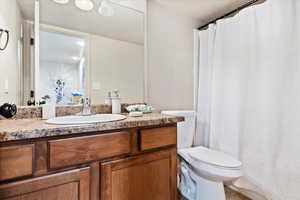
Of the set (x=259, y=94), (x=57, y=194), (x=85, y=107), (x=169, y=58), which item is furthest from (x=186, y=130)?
(x=57, y=194)

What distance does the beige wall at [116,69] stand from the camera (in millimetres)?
1532

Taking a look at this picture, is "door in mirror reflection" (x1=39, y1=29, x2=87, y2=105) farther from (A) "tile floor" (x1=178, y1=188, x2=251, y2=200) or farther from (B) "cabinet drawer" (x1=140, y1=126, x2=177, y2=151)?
(A) "tile floor" (x1=178, y1=188, x2=251, y2=200)

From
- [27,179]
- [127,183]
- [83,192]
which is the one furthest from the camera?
[127,183]

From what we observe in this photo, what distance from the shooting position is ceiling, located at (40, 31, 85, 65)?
1337 millimetres

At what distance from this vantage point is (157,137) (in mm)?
1146

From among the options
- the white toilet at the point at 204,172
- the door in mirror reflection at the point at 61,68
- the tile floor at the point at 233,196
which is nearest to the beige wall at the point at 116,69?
the door in mirror reflection at the point at 61,68

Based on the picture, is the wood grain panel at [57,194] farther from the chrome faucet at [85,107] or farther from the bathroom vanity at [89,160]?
the chrome faucet at [85,107]

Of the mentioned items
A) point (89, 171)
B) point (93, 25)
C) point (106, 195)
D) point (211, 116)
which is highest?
point (93, 25)

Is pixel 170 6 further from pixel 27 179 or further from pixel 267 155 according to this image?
pixel 27 179

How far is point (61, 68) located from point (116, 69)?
479 millimetres

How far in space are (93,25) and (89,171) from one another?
1.25 meters

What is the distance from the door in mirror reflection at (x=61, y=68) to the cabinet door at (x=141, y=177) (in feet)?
2.38

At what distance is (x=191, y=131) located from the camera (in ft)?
6.34

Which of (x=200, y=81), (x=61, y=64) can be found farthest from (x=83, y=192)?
(x=200, y=81)
